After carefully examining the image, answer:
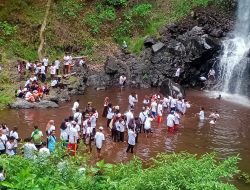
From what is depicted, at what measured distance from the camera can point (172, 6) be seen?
129ft

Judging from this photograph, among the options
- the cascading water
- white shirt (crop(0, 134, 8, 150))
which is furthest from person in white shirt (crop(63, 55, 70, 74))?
white shirt (crop(0, 134, 8, 150))

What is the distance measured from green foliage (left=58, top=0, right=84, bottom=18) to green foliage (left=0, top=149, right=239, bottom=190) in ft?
88.2

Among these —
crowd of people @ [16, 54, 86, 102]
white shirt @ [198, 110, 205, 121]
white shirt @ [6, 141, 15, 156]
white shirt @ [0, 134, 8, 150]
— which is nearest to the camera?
white shirt @ [6, 141, 15, 156]

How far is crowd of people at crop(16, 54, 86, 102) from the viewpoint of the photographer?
27016mm

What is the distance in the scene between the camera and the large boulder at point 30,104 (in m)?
26.0

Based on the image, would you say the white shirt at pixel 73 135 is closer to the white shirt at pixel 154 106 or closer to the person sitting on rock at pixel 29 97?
the white shirt at pixel 154 106

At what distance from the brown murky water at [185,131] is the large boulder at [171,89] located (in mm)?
1005

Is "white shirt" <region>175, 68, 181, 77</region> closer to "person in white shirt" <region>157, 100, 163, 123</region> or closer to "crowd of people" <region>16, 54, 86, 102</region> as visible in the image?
"crowd of people" <region>16, 54, 86, 102</region>

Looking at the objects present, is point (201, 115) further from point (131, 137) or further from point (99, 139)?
point (99, 139)

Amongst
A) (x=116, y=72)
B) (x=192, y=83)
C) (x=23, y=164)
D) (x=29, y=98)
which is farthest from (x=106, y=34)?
(x=23, y=164)

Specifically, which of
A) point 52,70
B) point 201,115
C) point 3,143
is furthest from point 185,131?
point 52,70

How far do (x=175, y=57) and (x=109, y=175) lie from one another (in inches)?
964

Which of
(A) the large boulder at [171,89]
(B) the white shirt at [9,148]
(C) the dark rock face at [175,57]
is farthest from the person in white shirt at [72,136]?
(C) the dark rock face at [175,57]

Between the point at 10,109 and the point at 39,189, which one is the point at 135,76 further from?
the point at 39,189
